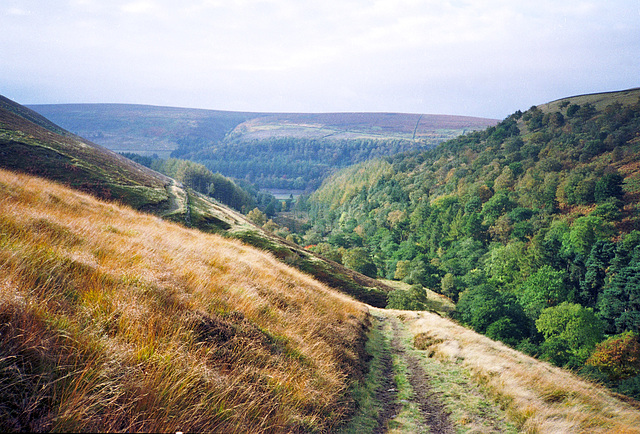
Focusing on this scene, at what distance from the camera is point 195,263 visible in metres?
9.48

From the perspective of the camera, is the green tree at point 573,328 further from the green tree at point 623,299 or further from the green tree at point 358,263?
the green tree at point 358,263

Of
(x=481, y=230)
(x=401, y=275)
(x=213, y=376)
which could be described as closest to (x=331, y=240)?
(x=401, y=275)

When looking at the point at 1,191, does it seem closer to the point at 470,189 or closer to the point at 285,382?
the point at 285,382

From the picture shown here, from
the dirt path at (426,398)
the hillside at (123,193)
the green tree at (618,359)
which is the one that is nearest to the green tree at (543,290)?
the green tree at (618,359)

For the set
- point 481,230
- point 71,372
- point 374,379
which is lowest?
point 481,230

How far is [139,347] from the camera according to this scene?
4.23 meters

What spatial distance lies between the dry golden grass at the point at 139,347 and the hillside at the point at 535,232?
36.8m

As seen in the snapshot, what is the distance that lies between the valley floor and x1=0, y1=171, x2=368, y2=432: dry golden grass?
4.49ft

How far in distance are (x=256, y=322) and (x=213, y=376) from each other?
296 centimetres

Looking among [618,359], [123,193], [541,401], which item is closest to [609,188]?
[618,359]

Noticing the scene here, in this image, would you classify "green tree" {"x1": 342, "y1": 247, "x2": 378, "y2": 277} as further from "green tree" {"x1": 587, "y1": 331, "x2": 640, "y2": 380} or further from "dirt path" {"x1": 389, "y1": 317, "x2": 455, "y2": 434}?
"dirt path" {"x1": 389, "y1": 317, "x2": 455, "y2": 434}

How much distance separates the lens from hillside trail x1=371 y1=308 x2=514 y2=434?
7461 millimetres

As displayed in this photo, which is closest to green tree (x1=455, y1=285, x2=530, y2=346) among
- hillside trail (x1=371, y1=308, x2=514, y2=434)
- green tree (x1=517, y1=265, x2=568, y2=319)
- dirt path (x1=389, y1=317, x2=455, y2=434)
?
green tree (x1=517, y1=265, x2=568, y2=319)

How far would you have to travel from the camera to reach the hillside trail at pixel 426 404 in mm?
7461
